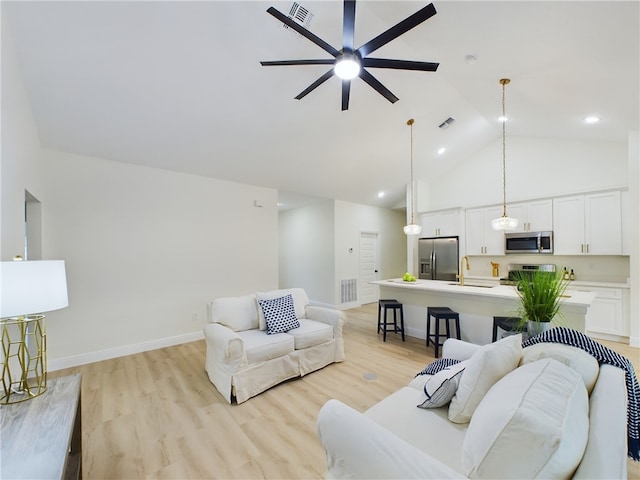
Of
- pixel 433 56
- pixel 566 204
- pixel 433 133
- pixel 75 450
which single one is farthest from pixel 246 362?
pixel 566 204

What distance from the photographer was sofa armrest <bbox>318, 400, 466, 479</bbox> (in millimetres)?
916

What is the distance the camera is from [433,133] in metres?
4.89

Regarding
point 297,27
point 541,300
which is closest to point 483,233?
point 541,300

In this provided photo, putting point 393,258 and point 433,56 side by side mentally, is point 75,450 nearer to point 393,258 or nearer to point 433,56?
point 433,56

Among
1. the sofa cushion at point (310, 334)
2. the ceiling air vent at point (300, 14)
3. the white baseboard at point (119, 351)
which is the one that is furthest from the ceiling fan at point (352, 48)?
the white baseboard at point (119, 351)

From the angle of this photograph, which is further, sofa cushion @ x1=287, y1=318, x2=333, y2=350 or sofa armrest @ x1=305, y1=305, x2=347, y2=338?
sofa armrest @ x1=305, y1=305, x2=347, y2=338

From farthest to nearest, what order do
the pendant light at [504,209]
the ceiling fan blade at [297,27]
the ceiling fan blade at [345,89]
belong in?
the pendant light at [504,209] → the ceiling fan blade at [345,89] → the ceiling fan blade at [297,27]

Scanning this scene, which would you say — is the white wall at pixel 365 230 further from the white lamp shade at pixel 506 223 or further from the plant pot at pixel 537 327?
the plant pot at pixel 537 327

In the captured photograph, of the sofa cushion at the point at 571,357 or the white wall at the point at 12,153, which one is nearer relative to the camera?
the sofa cushion at the point at 571,357

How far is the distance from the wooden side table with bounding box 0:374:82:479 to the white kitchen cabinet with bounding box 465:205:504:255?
244 inches

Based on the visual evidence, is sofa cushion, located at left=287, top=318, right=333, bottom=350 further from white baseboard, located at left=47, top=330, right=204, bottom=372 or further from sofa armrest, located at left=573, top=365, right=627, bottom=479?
sofa armrest, located at left=573, top=365, right=627, bottom=479

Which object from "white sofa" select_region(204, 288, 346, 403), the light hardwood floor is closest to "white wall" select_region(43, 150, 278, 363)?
the light hardwood floor

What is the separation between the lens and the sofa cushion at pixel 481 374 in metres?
1.35

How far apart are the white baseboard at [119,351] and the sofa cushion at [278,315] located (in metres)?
1.84
